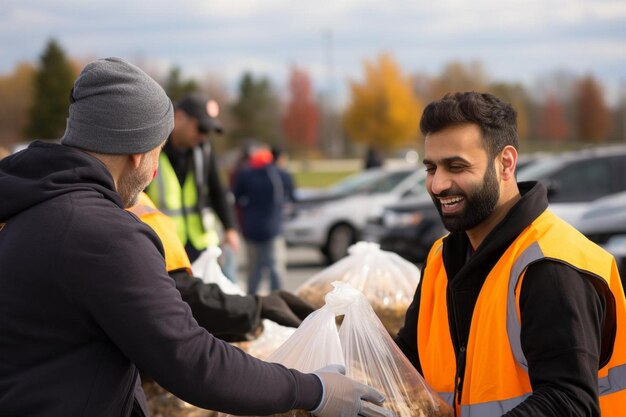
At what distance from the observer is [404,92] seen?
67.1m

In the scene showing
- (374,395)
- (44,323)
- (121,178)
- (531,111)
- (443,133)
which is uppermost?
(443,133)

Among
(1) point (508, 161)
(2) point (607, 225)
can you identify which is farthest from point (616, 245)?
(1) point (508, 161)

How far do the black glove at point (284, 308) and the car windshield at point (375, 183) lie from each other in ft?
35.5

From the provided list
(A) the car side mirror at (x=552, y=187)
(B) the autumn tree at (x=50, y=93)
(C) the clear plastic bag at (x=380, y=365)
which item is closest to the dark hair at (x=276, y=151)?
(A) the car side mirror at (x=552, y=187)

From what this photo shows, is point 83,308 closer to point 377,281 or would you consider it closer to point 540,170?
point 377,281

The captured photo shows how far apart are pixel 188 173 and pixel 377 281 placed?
2111 mm

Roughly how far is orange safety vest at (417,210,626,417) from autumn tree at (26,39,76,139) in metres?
53.2

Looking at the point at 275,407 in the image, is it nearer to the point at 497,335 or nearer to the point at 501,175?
the point at 497,335

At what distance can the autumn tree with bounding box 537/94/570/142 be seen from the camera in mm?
81188

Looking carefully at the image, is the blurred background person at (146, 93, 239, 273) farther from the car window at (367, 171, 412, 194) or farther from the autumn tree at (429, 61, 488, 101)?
the autumn tree at (429, 61, 488, 101)

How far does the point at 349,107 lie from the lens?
218ft

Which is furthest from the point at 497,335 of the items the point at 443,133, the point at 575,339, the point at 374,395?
the point at 443,133

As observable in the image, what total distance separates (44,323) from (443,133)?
1.18 metres

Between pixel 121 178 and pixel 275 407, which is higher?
pixel 121 178
